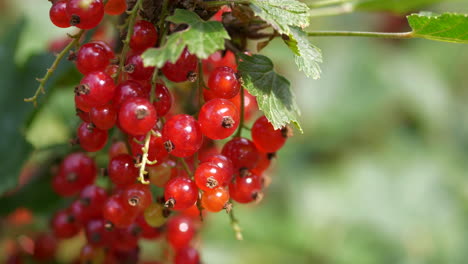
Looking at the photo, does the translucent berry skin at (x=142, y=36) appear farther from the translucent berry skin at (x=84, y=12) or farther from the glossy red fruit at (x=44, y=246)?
the glossy red fruit at (x=44, y=246)

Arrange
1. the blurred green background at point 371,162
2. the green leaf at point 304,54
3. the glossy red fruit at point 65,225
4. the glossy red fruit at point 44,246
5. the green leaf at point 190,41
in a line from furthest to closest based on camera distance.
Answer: the blurred green background at point 371,162 < the glossy red fruit at point 44,246 < the glossy red fruit at point 65,225 < the green leaf at point 304,54 < the green leaf at point 190,41

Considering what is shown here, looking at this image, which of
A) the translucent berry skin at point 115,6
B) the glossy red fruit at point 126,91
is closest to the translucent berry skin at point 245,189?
the glossy red fruit at point 126,91

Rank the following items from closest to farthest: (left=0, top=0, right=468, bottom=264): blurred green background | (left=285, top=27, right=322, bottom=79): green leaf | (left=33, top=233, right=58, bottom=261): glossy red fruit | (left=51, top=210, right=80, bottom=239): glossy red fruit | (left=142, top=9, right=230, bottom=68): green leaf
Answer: (left=142, top=9, right=230, bottom=68): green leaf
(left=285, top=27, right=322, bottom=79): green leaf
(left=51, top=210, right=80, bottom=239): glossy red fruit
(left=33, top=233, right=58, bottom=261): glossy red fruit
(left=0, top=0, right=468, bottom=264): blurred green background

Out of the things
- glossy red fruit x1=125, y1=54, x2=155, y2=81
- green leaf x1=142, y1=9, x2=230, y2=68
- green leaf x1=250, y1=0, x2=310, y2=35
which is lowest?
glossy red fruit x1=125, y1=54, x2=155, y2=81

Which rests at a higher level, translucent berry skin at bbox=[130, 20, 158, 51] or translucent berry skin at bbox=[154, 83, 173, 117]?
translucent berry skin at bbox=[130, 20, 158, 51]

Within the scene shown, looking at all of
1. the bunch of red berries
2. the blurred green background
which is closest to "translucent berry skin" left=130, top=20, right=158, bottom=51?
the bunch of red berries

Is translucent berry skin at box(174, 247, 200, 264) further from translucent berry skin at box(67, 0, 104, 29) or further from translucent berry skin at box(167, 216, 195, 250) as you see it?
translucent berry skin at box(67, 0, 104, 29)

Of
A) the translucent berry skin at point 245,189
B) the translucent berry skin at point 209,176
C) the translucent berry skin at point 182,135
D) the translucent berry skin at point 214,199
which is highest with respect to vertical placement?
the translucent berry skin at point 182,135

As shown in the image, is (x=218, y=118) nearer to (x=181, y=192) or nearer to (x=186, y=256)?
(x=181, y=192)
